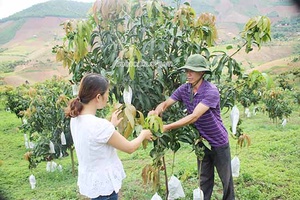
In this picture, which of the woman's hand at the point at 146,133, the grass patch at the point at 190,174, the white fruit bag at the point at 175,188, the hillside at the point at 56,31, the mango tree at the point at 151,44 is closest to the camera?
the woman's hand at the point at 146,133

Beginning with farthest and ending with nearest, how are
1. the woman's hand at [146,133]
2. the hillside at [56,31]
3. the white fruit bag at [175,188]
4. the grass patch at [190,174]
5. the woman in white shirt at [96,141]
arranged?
the hillside at [56,31] < the grass patch at [190,174] < the white fruit bag at [175,188] < the woman's hand at [146,133] < the woman in white shirt at [96,141]

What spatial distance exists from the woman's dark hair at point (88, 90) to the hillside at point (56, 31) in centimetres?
2018

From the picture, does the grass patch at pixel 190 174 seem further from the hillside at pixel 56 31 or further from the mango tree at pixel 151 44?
the hillside at pixel 56 31

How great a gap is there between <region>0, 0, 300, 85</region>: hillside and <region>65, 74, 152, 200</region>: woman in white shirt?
20156mm

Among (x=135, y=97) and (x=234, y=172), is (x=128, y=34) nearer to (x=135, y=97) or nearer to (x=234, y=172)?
(x=135, y=97)

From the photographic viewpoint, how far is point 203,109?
2.07m

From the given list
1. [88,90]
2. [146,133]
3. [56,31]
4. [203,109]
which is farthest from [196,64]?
[56,31]

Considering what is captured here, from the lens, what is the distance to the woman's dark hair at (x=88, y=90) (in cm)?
155

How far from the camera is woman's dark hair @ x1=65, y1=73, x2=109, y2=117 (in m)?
1.55

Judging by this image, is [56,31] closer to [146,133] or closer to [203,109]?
[203,109]

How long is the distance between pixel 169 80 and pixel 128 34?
471 mm

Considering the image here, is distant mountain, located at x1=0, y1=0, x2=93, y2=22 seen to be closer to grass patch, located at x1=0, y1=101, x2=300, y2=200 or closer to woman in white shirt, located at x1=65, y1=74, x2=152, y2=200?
grass patch, located at x1=0, y1=101, x2=300, y2=200

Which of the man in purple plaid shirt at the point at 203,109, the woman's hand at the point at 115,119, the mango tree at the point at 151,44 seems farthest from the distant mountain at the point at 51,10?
the woman's hand at the point at 115,119

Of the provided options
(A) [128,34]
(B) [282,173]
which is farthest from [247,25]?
(B) [282,173]
